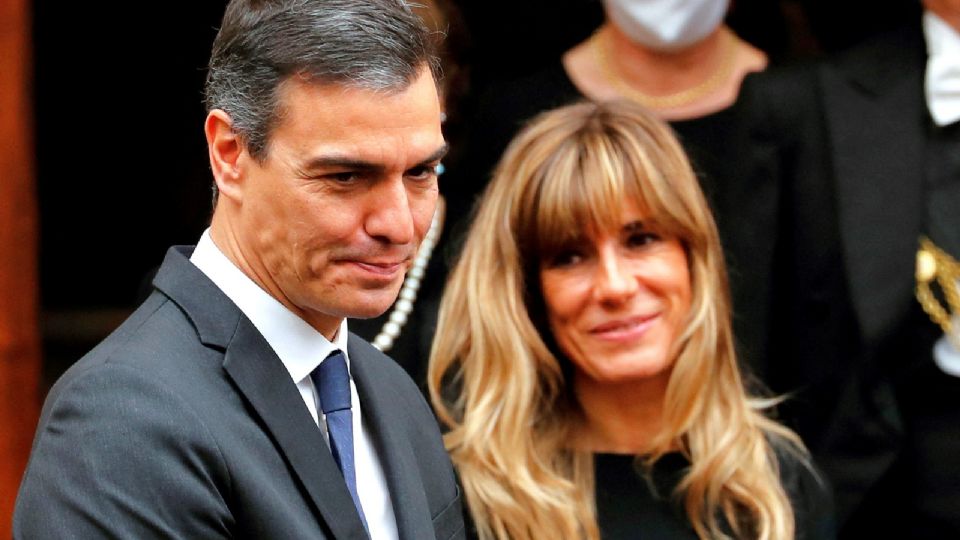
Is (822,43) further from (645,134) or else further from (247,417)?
(247,417)

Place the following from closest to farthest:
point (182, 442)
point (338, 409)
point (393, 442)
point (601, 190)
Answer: point (182, 442) < point (338, 409) < point (393, 442) < point (601, 190)

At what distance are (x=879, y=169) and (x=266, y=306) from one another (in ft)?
5.81

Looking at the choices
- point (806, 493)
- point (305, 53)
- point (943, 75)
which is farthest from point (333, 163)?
point (943, 75)

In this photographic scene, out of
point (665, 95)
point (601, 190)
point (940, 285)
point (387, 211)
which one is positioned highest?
point (387, 211)

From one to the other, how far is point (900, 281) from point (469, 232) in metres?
0.86

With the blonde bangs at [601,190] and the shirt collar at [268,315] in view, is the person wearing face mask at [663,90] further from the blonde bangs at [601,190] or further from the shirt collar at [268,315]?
the shirt collar at [268,315]

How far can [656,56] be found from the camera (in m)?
3.68

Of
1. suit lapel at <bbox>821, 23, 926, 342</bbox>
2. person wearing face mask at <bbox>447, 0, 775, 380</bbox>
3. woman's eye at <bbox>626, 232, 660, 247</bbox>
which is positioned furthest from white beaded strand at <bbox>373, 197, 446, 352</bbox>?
suit lapel at <bbox>821, 23, 926, 342</bbox>

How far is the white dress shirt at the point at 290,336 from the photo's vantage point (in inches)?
73.2

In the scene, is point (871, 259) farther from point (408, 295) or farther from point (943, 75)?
point (408, 295)

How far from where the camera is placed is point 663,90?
3646mm

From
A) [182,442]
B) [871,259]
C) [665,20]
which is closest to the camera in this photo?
[182,442]

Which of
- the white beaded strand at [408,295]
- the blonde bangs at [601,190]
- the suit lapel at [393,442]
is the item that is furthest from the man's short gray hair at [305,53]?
the white beaded strand at [408,295]

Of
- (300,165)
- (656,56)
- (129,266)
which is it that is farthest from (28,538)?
(129,266)
